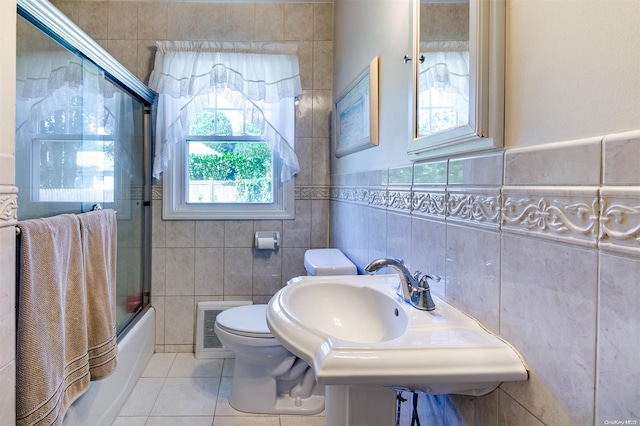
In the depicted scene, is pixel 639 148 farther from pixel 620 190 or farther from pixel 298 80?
pixel 298 80

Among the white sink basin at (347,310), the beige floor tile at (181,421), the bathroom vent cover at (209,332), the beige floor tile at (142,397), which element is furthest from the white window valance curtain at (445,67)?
the beige floor tile at (142,397)

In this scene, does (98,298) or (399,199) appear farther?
(98,298)

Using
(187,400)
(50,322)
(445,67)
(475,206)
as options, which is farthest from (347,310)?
(187,400)

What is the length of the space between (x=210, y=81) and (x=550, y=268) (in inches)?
84.9

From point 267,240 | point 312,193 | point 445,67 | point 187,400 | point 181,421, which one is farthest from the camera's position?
point 312,193

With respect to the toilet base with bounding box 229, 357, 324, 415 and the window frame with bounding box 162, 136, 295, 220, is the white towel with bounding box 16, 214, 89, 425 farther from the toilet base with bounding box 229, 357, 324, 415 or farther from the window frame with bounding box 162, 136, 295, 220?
the window frame with bounding box 162, 136, 295, 220

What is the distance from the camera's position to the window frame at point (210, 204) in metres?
2.38

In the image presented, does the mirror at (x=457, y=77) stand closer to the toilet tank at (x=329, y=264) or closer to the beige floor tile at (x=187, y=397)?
the toilet tank at (x=329, y=264)

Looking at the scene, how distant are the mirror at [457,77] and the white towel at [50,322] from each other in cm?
116

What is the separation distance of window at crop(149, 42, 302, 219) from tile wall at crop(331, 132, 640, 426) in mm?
1547

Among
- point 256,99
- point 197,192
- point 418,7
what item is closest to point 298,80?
point 256,99

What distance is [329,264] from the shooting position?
181 cm

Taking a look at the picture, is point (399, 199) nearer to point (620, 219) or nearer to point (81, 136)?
Result: point (620, 219)

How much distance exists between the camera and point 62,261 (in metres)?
1.16
